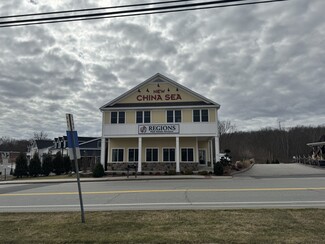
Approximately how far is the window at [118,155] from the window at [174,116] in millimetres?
6303

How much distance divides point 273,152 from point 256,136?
306 inches

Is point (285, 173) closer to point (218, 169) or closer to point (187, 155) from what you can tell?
point (218, 169)

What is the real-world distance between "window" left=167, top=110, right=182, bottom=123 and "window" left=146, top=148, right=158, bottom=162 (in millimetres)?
3723

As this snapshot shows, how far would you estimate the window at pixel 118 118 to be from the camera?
30.2 meters

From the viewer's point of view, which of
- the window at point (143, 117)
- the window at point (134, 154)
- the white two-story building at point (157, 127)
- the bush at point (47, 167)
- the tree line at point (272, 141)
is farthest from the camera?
the tree line at point (272, 141)

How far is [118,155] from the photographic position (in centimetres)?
3092

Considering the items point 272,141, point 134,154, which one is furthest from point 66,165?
point 272,141

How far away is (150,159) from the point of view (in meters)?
30.5

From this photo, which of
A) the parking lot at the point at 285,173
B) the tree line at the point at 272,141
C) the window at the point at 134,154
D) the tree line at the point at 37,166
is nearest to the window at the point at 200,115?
the parking lot at the point at 285,173

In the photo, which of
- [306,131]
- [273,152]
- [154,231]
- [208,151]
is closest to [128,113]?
[208,151]

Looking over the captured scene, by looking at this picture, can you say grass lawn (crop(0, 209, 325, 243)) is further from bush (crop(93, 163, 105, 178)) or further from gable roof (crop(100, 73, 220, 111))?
gable roof (crop(100, 73, 220, 111))

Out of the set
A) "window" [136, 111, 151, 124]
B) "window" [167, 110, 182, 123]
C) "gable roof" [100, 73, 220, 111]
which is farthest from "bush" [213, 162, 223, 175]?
"window" [136, 111, 151, 124]

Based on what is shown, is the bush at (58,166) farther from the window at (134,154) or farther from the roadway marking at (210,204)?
the roadway marking at (210,204)

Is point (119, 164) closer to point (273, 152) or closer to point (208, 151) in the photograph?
point (208, 151)
